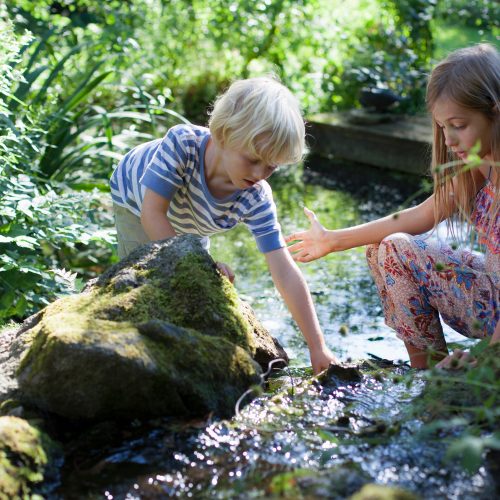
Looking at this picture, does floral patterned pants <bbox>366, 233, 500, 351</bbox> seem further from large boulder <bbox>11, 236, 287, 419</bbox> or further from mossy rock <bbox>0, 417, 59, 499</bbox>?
mossy rock <bbox>0, 417, 59, 499</bbox>

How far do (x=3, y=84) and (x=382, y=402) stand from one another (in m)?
1.88

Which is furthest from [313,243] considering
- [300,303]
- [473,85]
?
[473,85]

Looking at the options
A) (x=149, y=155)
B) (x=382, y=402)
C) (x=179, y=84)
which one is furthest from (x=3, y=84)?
(x=179, y=84)

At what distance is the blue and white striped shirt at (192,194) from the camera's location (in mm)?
2861

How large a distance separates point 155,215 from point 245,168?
359 millimetres

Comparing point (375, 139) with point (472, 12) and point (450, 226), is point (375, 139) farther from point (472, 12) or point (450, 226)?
point (450, 226)

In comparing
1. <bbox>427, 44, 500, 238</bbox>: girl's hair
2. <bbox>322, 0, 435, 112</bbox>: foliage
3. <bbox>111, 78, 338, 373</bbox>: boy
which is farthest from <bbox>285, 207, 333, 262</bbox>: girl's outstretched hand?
<bbox>322, 0, 435, 112</bbox>: foliage

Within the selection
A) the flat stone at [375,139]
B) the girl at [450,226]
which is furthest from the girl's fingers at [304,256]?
the flat stone at [375,139]

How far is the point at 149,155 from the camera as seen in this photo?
317 centimetres

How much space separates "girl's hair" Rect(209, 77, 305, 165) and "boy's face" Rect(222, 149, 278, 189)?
0.07 ft

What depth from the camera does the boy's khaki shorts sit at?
3.21m

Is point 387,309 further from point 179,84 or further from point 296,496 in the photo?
point 179,84

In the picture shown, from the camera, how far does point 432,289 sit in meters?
2.81

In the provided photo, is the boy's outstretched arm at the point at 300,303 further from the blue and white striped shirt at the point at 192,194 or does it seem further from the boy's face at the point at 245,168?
the boy's face at the point at 245,168
